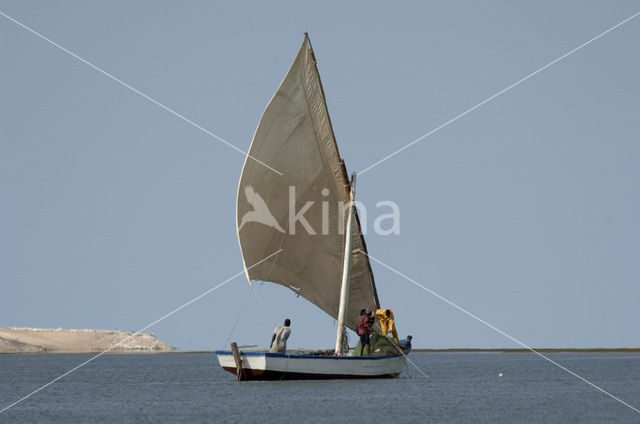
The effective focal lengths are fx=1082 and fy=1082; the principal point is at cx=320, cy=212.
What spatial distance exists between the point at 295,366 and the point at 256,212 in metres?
7.04

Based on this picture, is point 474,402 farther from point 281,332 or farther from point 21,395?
point 21,395

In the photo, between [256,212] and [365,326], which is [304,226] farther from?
[365,326]

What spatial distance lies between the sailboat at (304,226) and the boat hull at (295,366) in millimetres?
43

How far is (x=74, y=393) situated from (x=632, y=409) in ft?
93.7

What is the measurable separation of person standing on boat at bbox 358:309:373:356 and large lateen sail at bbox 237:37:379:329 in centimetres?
239

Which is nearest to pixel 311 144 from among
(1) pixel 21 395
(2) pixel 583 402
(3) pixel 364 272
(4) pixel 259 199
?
(4) pixel 259 199

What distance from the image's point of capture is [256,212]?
4822cm

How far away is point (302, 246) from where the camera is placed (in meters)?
50.3

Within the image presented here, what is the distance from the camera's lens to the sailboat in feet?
156

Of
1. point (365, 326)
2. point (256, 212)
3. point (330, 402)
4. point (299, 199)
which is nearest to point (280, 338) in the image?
point (330, 402)

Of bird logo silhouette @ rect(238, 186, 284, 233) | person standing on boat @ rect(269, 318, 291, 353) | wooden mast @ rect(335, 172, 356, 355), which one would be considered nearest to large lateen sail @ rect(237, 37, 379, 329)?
bird logo silhouette @ rect(238, 186, 284, 233)

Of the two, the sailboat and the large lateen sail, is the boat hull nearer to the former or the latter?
the sailboat

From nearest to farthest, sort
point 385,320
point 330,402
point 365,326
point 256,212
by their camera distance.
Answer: point 330,402 < point 256,212 < point 365,326 < point 385,320

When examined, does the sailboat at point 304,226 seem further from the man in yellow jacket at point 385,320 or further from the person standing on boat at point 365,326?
the person standing on boat at point 365,326
